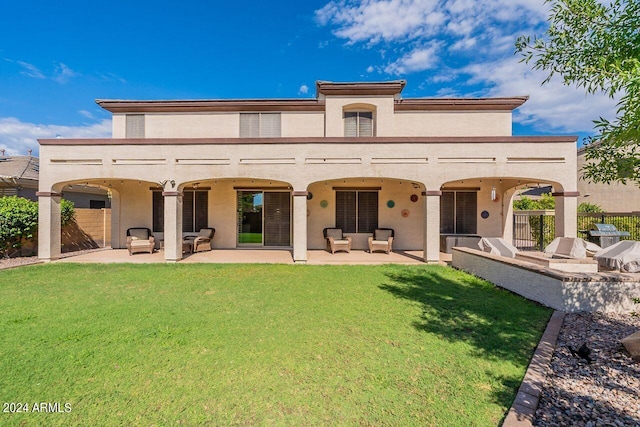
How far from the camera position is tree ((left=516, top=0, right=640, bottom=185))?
3.13m

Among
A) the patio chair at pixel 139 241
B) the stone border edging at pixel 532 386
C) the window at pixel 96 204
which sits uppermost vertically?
the window at pixel 96 204

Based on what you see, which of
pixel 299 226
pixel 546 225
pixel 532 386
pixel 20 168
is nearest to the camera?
pixel 532 386

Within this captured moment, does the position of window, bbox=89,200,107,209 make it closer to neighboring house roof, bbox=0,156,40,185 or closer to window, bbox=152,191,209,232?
neighboring house roof, bbox=0,156,40,185

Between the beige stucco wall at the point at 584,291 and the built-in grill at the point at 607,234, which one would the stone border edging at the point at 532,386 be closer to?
the beige stucco wall at the point at 584,291

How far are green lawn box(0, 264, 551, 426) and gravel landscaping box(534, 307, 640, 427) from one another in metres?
0.35

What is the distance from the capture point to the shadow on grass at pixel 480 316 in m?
4.09

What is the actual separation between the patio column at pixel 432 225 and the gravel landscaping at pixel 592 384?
5.63 m

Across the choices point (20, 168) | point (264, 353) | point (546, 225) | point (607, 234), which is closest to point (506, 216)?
point (607, 234)

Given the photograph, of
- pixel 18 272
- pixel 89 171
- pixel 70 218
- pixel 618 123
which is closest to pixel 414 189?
pixel 618 123

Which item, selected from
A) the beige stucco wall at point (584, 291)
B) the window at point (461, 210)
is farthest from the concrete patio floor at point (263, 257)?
the beige stucco wall at point (584, 291)

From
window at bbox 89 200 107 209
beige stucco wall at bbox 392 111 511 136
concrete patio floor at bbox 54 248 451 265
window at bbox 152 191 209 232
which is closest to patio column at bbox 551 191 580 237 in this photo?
concrete patio floor at bbox 54 248 451 265

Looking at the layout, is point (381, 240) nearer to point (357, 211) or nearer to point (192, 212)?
point (357, 211)

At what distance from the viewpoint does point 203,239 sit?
41.7 feet

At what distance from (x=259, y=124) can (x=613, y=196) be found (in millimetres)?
22460
